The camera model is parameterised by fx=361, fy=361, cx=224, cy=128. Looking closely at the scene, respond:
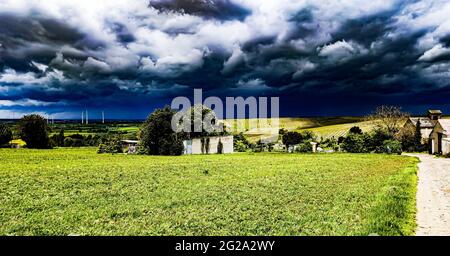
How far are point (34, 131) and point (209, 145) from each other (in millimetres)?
26821

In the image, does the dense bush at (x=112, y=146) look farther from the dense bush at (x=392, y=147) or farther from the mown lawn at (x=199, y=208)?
the dense bush at (x=392, y=147)

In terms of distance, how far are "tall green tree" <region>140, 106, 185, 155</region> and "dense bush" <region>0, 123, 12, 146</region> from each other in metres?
17.6

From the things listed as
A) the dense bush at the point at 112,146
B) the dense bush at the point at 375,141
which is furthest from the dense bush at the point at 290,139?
the dense bush at the point at 112,146

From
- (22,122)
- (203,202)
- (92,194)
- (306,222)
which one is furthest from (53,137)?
(306,222)

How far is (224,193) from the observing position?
51.2ft

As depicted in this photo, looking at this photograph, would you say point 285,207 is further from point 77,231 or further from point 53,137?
point 53,137

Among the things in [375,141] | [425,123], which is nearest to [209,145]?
[375,141]

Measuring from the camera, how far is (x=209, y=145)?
2440 inches

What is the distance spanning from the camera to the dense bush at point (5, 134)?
42.8 meters

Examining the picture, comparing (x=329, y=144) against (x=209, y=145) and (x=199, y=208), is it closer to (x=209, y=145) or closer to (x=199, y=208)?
(x=209, y=145)

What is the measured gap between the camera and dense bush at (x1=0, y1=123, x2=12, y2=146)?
42809 millimetres

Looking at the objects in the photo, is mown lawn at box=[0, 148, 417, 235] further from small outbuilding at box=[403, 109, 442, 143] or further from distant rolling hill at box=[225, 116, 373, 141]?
small outbuilding at box=[403, 109, 442, 143]

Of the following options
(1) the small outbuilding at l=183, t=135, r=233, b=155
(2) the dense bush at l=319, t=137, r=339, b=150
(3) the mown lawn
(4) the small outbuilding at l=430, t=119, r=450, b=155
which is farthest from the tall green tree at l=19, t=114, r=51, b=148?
(4) the small outbuilding at l=430, t=119, r=450, b=155
